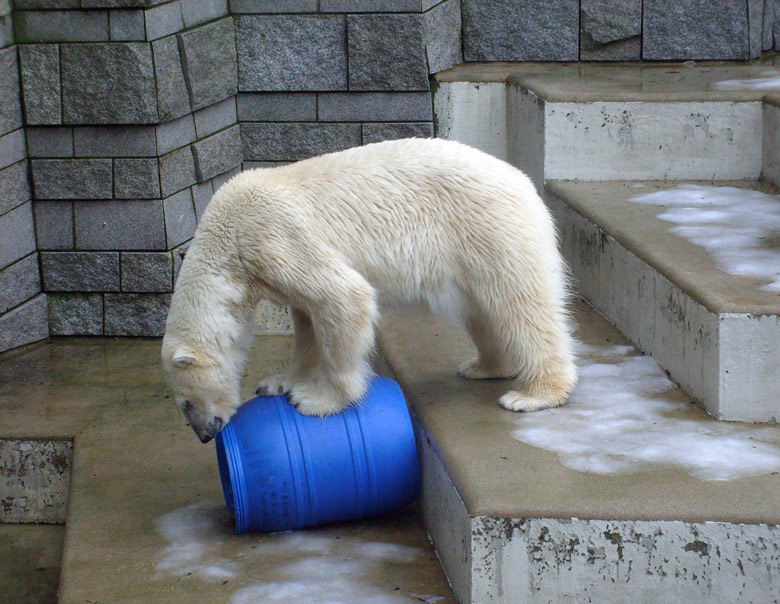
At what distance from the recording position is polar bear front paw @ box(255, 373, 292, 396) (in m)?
3.24

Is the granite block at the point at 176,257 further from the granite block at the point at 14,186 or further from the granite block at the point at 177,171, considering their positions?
Result: the granite block at the point at 14,186

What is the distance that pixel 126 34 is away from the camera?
421 cm

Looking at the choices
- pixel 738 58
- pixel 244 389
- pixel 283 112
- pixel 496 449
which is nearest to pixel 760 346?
pixel 496 449

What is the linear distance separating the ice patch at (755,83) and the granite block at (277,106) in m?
1.89

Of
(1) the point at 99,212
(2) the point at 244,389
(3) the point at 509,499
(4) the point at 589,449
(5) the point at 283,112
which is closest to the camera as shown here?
(3) the point at 509,499

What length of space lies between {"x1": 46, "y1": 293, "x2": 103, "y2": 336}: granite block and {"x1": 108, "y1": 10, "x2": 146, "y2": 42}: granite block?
118 cm

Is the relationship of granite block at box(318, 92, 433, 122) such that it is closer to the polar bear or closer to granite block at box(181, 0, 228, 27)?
granite block at box(181, 0, 228, 27)

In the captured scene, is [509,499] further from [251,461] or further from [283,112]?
[283,112]

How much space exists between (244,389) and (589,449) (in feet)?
5.99

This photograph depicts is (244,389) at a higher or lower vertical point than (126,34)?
lower

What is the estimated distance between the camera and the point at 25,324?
14.9 ft

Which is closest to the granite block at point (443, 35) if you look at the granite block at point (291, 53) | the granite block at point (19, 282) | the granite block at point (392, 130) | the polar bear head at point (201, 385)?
the granite block at point (392, 130)

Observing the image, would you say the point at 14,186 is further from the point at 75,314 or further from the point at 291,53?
the point at 291,53

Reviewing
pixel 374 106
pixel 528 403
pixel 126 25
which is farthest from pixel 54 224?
pixel 528 403
